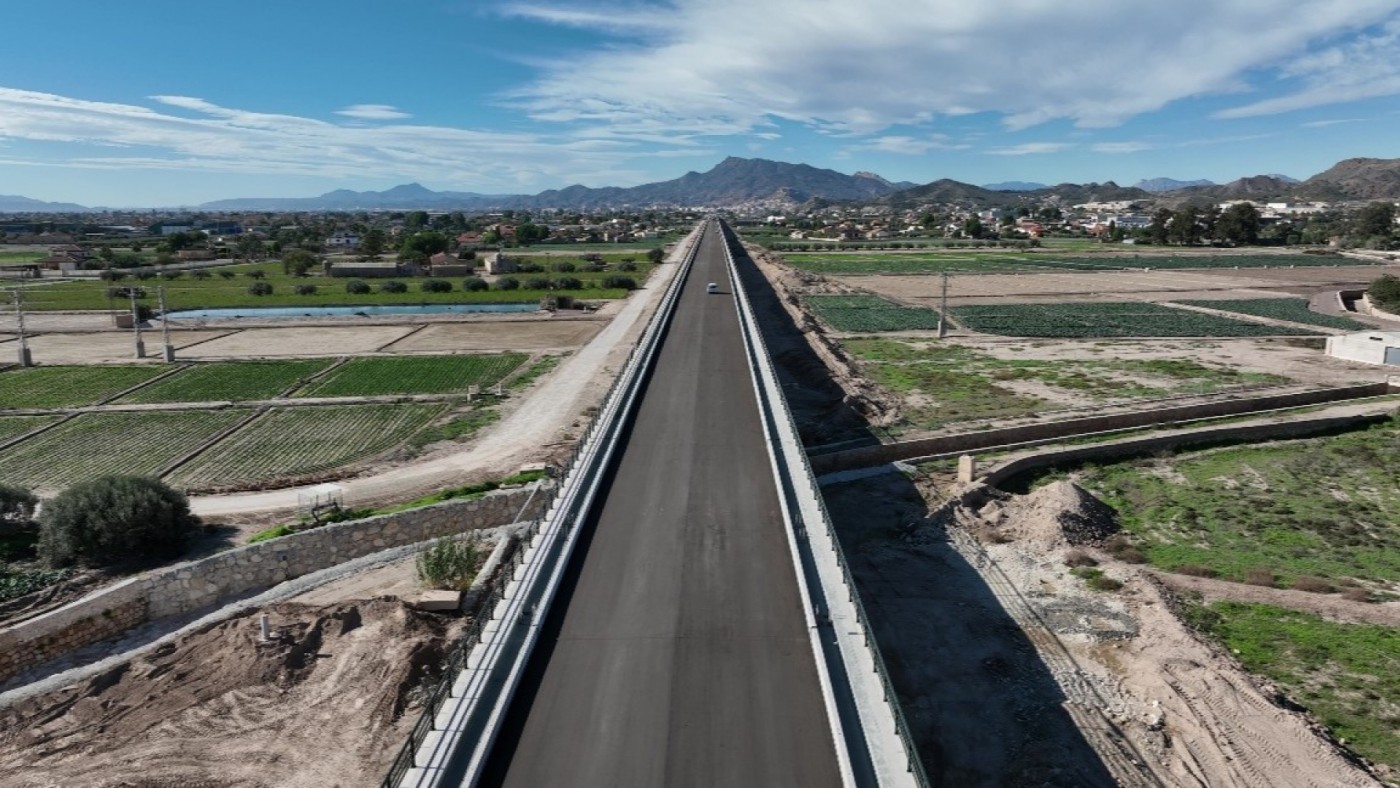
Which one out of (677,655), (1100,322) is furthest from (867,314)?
(677,655)

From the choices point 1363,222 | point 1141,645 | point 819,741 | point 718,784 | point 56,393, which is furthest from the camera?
point 1363,222

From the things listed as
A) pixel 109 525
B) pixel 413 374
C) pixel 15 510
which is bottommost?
pixel 15 510

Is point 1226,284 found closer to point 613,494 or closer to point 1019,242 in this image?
point 1019,242

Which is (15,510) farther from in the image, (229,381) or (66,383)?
(66,383)

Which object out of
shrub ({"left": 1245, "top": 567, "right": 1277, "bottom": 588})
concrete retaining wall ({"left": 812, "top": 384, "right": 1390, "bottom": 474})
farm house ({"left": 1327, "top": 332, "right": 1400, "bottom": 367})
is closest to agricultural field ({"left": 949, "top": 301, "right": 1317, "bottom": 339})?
farm house ({"left": 1327, "top": 332, "right": 1400, "bottom": 367})

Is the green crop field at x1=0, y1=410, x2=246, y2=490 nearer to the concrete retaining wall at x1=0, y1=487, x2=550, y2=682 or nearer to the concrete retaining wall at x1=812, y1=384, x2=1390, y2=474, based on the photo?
the concrete retaining wall at x1=0, y1=487, x2=550, y2=682

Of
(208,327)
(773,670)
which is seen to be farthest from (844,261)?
(773,670)
